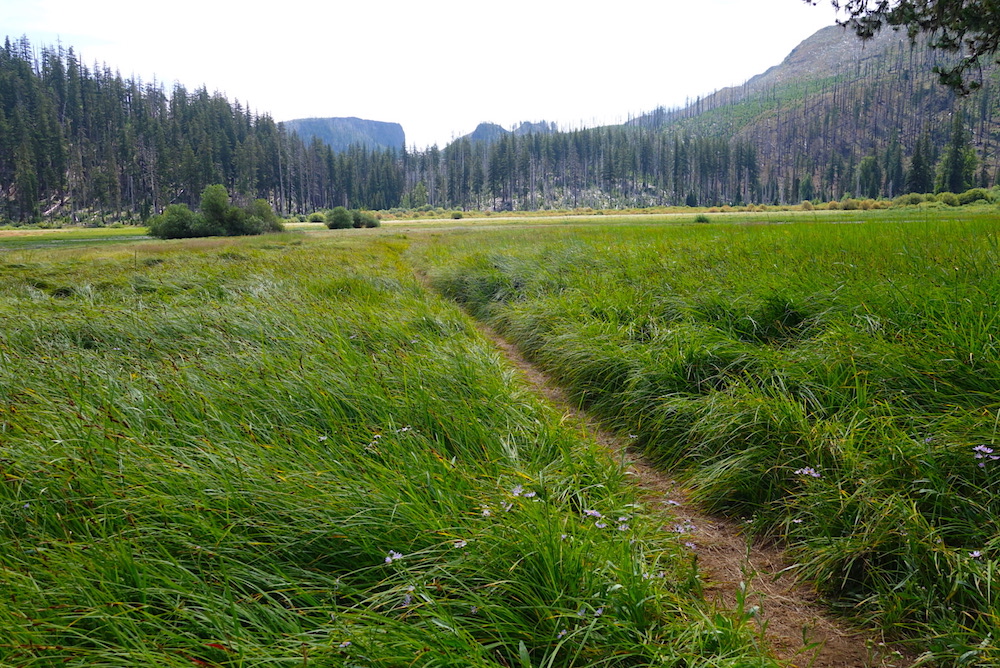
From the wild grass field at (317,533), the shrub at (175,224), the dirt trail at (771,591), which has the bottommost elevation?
the dirt trail at (771,591)

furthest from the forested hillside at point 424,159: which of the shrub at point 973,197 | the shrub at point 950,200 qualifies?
the shrub at point 950,200

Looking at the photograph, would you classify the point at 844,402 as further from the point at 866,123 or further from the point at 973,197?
the point at 866,123

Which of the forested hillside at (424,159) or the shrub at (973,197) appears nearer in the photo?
the shrub at (973,197)

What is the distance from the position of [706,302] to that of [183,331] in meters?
5.92

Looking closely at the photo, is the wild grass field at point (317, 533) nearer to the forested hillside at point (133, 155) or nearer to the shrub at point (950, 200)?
the shrub at point (950, 200)

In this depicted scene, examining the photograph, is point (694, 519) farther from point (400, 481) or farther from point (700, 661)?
point (400, 481)

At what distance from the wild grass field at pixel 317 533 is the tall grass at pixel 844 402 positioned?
72 cm

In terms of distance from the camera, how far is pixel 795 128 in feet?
591

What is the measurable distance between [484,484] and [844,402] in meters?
2.44

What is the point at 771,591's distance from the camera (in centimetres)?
251

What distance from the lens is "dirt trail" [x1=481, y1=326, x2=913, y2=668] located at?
2.09 m

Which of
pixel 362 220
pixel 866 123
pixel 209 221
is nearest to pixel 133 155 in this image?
pixel 362 220

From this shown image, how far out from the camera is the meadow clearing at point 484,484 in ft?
5.97

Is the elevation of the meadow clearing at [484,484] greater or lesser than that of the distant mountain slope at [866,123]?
lesser
